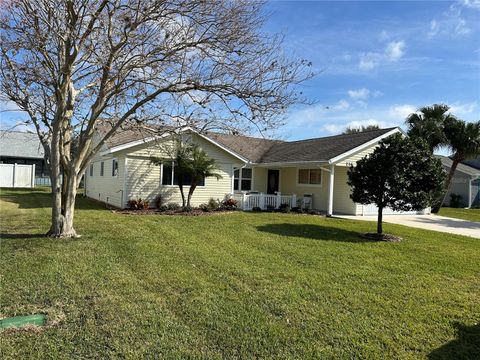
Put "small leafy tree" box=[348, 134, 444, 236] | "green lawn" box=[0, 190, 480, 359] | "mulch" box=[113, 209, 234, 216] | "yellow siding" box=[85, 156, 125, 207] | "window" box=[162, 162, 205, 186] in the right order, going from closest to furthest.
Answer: "green lawn" box=[0, 190, 480, 359], "small leafy tree" box=[348, 134, 444, 236], "mulch" box=[113, 209, 234, 216], "yellow siding" box=[85, 156, 125, 207], "window" box=[162, 162, 205, 186]

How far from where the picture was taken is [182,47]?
361 inches

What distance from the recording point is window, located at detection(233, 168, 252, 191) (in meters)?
22.9

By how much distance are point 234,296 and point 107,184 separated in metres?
16.1

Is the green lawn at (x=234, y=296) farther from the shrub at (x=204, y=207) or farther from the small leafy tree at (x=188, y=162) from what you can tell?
the shrub at (x=204, y=207)

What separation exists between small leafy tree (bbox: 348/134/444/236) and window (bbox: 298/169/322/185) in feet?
27.7

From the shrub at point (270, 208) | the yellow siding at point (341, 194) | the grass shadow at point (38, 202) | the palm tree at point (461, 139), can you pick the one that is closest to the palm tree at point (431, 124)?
the palm tree at point (461, 139)

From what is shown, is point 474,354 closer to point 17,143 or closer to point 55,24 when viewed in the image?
point 55,24

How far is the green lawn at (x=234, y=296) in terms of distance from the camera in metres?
4.31

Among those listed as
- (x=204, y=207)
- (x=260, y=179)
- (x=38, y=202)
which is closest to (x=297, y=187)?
(x=260, y=179)

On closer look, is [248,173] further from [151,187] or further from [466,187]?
[466,187]

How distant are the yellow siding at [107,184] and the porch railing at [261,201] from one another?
568 centimetres

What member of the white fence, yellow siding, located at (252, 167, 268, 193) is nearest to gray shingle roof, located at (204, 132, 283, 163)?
yellow siding, located at (252, 167, 268, 193)

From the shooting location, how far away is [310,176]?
2147 cm

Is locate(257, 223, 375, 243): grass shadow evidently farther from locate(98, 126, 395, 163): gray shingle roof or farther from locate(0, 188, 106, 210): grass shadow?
locate(0, 188, 106, 210): grass shadow
